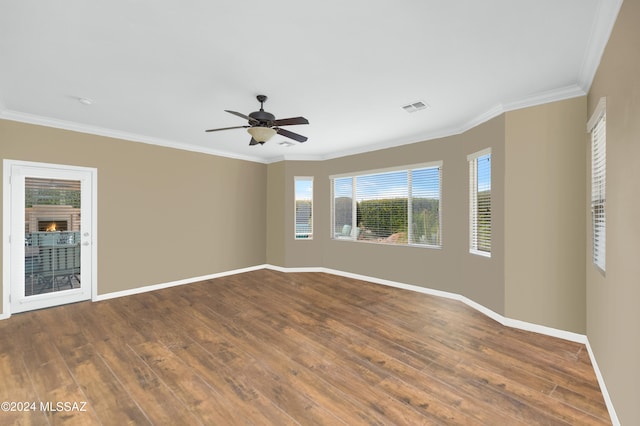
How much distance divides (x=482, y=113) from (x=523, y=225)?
5.10 feet

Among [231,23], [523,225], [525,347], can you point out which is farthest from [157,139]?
[525,347]

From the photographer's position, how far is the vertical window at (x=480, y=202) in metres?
3.83

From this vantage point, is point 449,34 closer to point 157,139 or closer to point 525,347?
point 525,347

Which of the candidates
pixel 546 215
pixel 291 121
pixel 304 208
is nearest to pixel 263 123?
pixel 291 121

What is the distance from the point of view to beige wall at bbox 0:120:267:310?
13.5ft

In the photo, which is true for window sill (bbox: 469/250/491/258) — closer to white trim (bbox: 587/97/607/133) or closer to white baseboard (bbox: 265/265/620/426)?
white baseboard (bbox: 265/265/620/426)

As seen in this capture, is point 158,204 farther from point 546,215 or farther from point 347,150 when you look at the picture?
point 546,215

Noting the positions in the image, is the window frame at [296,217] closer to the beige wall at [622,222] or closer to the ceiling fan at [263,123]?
the ceiling fan at [263,123]

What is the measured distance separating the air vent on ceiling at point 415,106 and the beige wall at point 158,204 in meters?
3.97

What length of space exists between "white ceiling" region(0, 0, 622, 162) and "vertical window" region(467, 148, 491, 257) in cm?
56

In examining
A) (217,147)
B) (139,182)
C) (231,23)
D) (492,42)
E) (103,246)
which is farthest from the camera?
(217,147)

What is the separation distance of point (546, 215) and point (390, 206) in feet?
8.35

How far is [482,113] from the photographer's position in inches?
145

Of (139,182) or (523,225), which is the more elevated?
(139,182)
